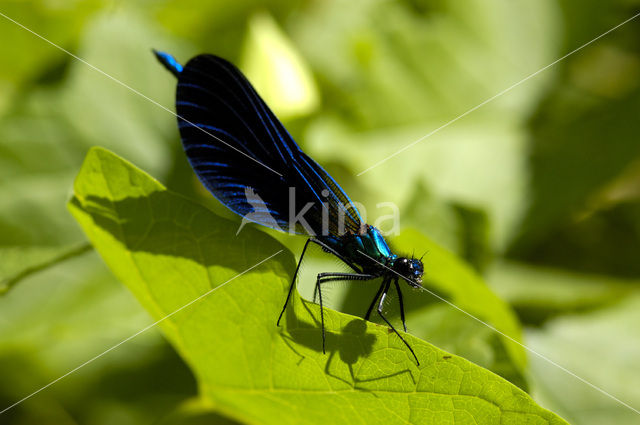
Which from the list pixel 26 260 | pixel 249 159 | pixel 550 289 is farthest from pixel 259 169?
pixel 550 289

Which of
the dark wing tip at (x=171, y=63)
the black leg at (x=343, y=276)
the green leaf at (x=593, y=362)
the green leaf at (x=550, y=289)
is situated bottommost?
the green leaf at (x=593, y=362)

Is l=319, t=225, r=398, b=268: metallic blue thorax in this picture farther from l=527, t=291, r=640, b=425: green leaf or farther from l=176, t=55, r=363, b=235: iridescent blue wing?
l=527, t=291, r=640, b=425: green leaf

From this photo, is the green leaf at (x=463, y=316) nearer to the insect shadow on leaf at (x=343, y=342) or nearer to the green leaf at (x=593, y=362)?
the green leaf at (x=593, y=362)

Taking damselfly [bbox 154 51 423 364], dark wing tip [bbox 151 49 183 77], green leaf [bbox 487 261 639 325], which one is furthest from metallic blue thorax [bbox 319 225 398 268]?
green leaf [bbox 487 261 639 325]

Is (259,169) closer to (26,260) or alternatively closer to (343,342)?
(343,342)

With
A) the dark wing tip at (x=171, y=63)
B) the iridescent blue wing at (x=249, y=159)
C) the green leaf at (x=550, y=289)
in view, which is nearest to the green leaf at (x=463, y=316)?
the iridescent blue wing at (x=249, y=159)

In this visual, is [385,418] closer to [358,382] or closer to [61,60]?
[358,382]

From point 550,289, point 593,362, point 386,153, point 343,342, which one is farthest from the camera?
point 386,153
